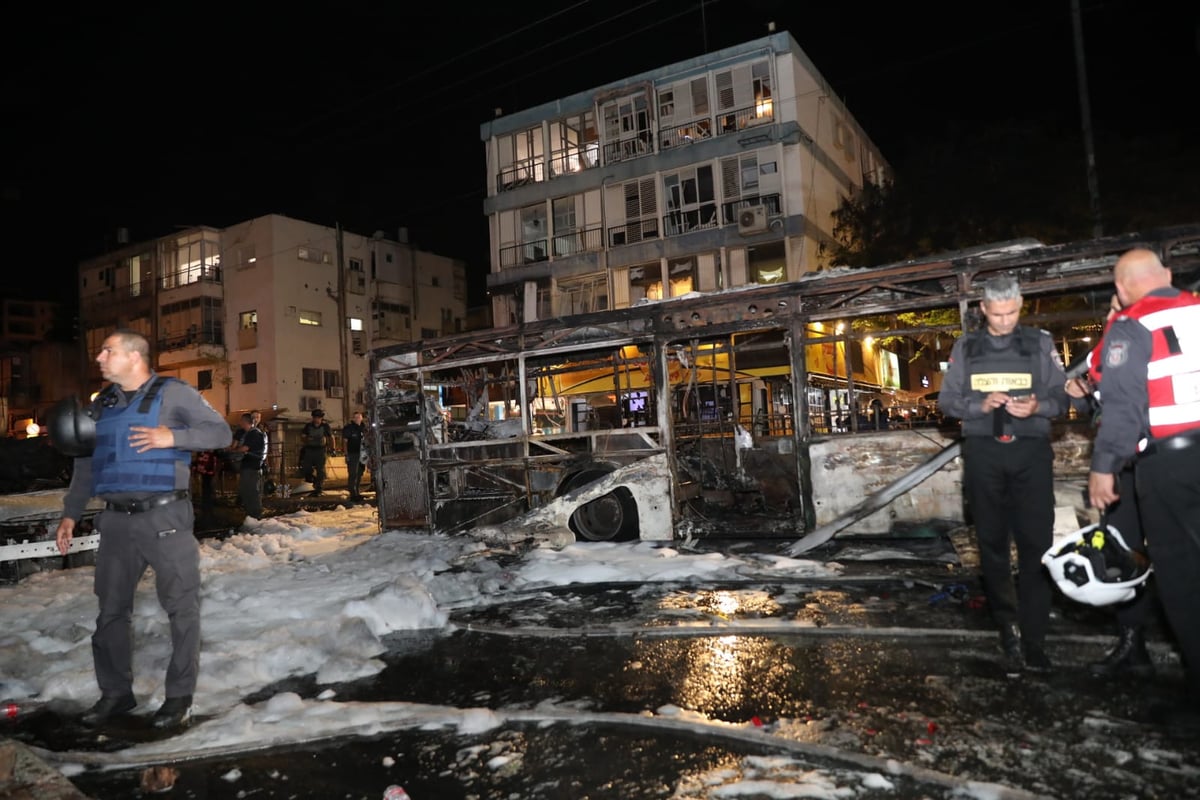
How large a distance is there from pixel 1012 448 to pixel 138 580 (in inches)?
188

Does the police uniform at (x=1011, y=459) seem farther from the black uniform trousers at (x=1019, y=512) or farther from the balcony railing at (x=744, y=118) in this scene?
the balcony railing at (x=744, y=118)

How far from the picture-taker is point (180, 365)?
40375 mm

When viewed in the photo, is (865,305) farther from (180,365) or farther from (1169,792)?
(180,365)

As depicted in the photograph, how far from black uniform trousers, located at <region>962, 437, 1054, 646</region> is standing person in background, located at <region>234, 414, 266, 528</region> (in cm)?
1186

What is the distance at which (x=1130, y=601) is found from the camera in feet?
11.7

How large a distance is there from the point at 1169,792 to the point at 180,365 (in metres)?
46.4

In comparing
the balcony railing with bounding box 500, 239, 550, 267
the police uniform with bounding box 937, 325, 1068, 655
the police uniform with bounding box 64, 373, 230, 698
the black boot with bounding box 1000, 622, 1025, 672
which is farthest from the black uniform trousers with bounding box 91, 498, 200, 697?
the balcony railing with bounding box 500, 239, 550, 267

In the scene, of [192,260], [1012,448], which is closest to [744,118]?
[1012,448]

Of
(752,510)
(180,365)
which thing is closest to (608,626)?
(752,510)

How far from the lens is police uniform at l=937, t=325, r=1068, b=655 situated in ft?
12.1

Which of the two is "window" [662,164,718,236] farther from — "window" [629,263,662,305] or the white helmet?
the white helmet

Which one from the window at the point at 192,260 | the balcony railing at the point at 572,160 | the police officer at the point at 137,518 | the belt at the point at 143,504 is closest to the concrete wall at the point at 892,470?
the police officer at the point at 137,518

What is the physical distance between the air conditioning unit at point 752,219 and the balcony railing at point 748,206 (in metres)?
0.30

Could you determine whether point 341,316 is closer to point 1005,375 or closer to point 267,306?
point 267,306
